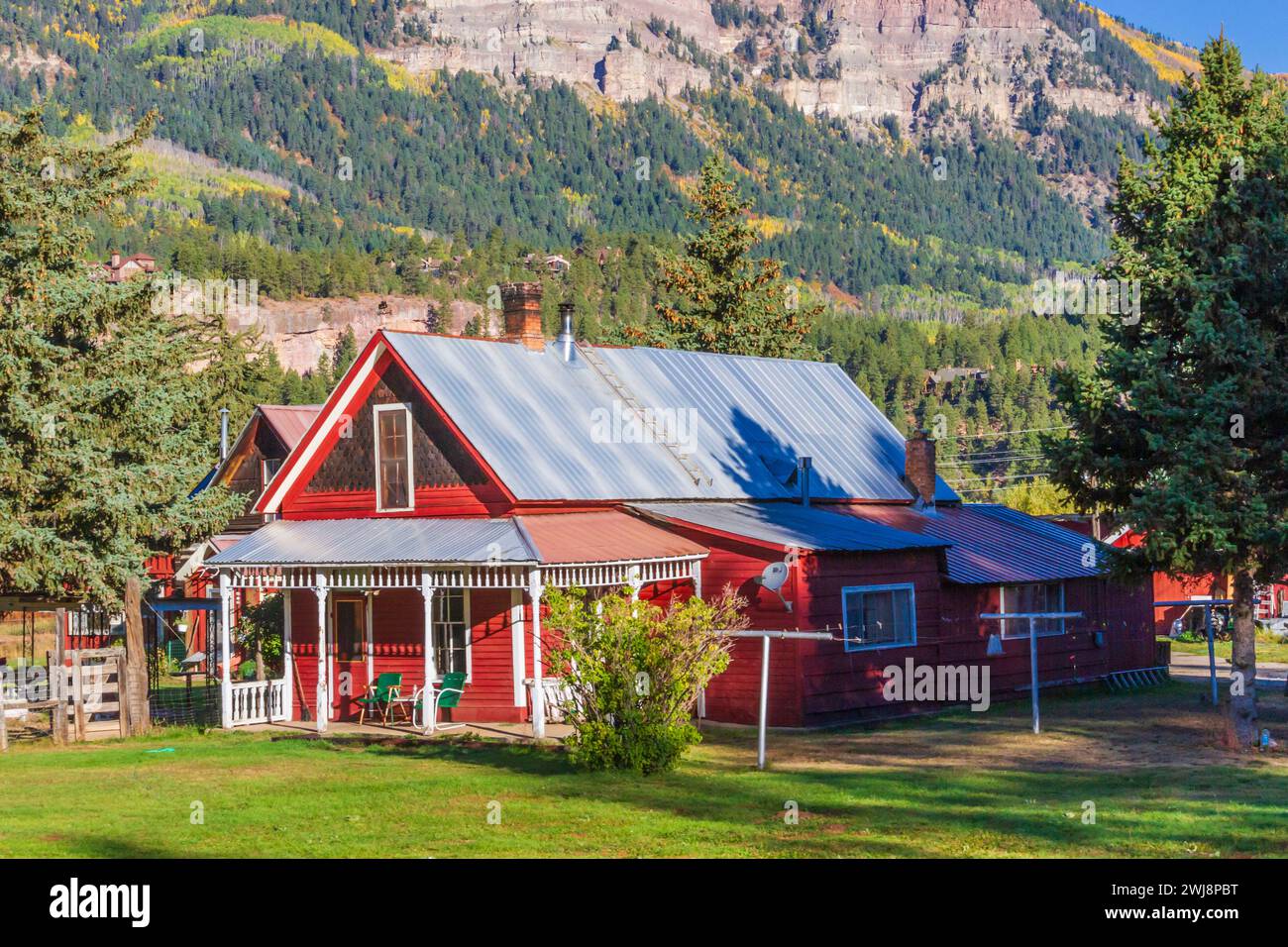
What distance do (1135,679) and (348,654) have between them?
17.9 metres

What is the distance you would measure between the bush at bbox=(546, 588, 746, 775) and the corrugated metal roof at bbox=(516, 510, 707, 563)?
493 cm

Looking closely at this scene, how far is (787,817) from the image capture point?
1617cm

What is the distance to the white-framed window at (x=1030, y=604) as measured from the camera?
31297mm

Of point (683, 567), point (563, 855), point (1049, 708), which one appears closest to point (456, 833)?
point (563, 855)

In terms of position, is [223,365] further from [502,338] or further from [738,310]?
[502,338]

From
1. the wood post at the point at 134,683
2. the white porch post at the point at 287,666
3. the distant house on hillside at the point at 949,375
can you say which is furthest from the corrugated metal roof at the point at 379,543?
the distant house on hillside at the point at 949,375

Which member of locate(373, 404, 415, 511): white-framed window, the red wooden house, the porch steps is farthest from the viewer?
the porch steps

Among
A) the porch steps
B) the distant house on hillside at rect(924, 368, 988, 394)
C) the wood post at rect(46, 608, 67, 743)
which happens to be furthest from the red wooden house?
the distant house on hillside at rect(924, 368, 988, 394)

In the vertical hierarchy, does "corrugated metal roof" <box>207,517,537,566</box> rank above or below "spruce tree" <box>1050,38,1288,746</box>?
below

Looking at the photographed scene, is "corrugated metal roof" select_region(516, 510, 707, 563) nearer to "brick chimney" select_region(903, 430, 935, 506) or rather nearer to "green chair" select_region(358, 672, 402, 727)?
"green chair" select_region(358, 672, 402, 727)

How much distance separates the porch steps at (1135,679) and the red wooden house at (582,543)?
0.46 m

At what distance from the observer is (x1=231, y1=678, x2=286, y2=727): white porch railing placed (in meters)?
28.1

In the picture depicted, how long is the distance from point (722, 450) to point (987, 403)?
15299cm

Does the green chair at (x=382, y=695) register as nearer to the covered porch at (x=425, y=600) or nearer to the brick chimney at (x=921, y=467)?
the covered porch at (x=425, y=600)
